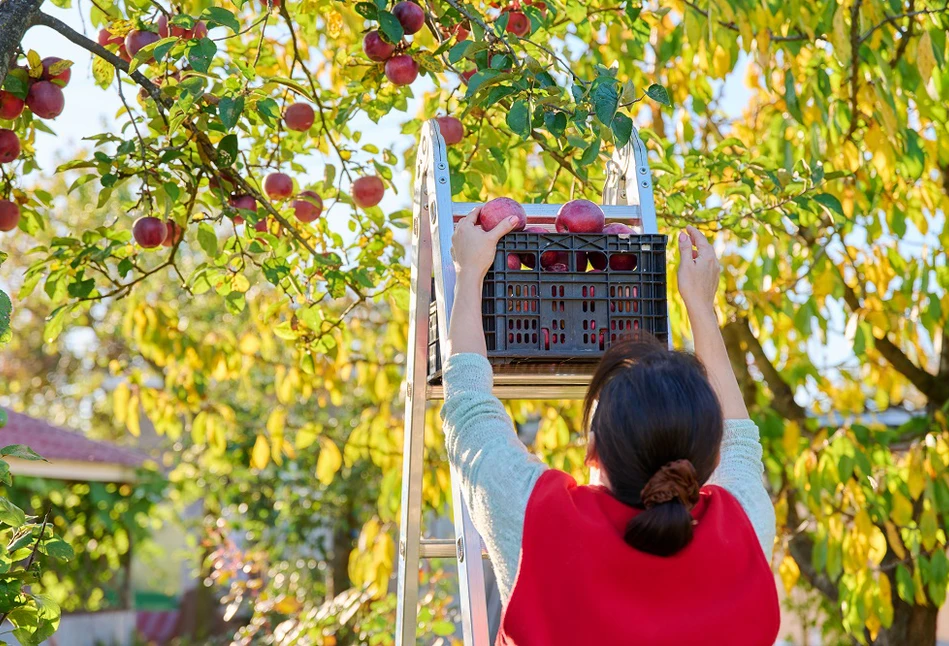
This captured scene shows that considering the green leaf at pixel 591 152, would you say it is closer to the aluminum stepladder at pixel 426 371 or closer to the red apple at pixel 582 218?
the aluminum stepladder at pixel 426 371

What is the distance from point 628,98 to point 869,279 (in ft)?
8.59

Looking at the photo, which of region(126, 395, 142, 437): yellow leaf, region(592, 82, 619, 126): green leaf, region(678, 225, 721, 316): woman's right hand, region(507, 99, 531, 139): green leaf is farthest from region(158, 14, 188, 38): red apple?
region(126, 395, 142, 437): yellow leaf

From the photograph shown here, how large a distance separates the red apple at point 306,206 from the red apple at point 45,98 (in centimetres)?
70

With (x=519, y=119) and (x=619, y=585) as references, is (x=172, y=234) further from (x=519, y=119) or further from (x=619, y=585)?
(x=619, y=585)

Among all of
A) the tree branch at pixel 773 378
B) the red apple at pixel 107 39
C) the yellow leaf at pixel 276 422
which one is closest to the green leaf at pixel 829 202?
the red apple at pixel 107 39

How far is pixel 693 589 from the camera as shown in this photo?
4.25 ft

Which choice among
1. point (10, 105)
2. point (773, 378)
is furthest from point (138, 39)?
point (773, 378)

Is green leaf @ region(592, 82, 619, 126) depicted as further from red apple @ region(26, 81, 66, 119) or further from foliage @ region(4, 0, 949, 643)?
red apple @ region(26, 81, 66, 119)

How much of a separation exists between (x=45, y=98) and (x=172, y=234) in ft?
1.83

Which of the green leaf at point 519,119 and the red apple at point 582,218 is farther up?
the green leaf at point 519,119

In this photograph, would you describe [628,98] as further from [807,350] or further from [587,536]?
[807,350]

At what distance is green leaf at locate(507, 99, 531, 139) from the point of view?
6.58 feet

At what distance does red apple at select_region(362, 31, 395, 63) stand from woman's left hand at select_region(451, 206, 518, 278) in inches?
38.0

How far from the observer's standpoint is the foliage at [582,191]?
257 centimetres
